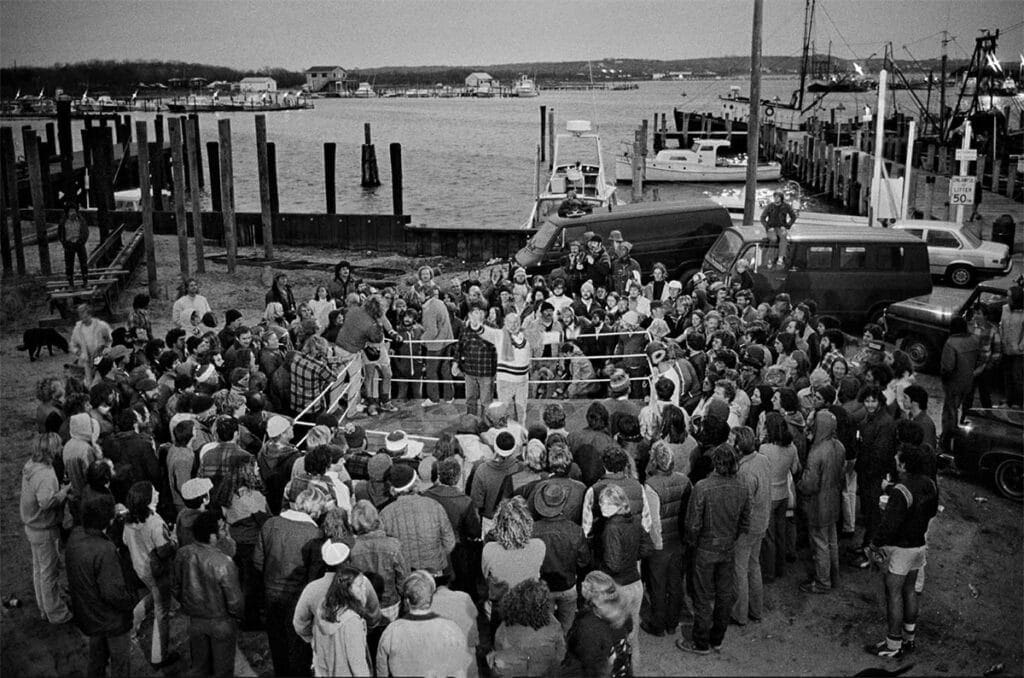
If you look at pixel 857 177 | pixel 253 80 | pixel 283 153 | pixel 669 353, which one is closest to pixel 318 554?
pixel 669 353

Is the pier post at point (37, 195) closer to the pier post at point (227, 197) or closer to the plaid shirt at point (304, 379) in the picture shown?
the pier post at point (227, 197)

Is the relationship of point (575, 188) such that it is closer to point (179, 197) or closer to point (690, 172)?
point (179, 197)

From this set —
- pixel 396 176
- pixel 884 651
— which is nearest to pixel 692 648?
pixel 884 651

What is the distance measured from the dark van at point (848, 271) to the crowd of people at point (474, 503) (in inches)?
187

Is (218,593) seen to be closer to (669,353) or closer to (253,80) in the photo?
(669,353)

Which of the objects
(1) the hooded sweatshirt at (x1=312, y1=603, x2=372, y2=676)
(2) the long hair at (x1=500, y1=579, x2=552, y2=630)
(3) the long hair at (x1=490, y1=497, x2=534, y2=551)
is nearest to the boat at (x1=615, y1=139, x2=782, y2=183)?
(3) the long hair at (x1=490, y1=497, x2=534, y2=551)

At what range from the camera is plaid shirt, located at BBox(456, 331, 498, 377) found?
33.1 ft

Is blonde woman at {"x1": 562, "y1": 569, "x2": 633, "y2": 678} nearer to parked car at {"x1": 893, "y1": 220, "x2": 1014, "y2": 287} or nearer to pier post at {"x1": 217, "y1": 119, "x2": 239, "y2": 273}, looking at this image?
parked car at {"x1": 893, "y1": 220, "x2": 1014, "y2": 287}

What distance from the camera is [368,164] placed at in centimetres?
5625

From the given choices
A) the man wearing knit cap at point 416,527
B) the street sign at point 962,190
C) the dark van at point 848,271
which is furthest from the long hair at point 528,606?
the street sign at point 962,190

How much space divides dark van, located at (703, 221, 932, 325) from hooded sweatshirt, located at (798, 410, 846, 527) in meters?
7.71

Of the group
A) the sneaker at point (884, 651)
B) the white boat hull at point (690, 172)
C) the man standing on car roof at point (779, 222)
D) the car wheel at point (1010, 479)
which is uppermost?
the man standing on car roof at point (779, 222)

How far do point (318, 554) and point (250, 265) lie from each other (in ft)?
64.6

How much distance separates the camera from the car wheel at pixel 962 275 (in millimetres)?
19469
